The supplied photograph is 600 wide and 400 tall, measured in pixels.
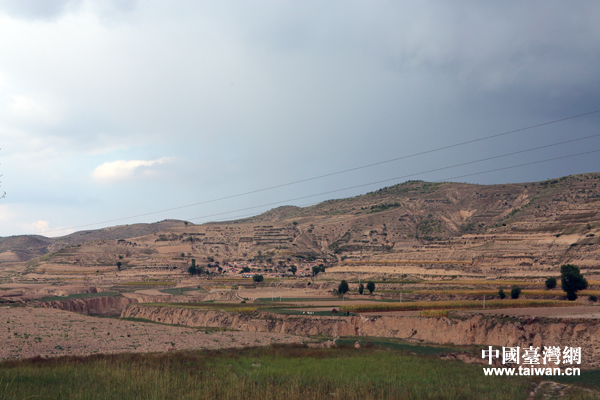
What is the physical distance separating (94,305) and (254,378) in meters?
71.0

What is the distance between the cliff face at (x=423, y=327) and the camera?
34.6m

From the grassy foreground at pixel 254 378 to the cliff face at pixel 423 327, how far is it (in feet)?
38.1

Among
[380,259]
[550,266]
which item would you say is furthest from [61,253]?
→ [550,266]

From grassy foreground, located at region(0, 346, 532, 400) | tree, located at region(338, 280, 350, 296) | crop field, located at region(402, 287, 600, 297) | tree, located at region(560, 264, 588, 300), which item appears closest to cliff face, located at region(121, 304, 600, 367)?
grassy foreground, located at region(0, 346, 532, 400)

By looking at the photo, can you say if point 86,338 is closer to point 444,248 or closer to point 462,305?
point 462,305

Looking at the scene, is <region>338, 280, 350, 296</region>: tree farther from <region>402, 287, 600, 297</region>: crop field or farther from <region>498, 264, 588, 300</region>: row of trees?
<region>498, 264, 588, 300</region>: row of trees

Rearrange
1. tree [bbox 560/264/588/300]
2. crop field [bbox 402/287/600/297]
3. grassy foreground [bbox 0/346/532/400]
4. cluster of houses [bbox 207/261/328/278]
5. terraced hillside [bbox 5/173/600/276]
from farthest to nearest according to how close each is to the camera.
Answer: cluster of houses [bbox 207/261/328/278], terraced hillside [bbox 5/173/600/276], crop field [bbox 402/287/600/297], tree [bbox 560/264/588/300], grassy foreground [bbox 0/346/532/400]

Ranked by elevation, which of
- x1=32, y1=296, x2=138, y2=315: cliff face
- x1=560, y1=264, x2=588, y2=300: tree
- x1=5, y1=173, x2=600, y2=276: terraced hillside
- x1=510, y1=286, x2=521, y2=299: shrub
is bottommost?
x1=32, y1=296, x2=138, y2=315: cliff face

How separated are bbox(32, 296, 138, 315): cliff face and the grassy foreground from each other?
55.1 metres

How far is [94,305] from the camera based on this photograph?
3221 inches

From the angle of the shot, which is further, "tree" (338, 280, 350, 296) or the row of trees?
"tree" (338, 280, 350, 296)

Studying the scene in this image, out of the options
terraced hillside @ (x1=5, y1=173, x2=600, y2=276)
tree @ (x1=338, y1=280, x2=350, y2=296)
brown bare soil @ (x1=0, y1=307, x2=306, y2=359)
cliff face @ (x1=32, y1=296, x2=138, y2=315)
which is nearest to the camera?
brown bare soil @ (x1=0, y1=307, x2=306, y2=359)

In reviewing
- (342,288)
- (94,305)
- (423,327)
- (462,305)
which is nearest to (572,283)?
(462,305)

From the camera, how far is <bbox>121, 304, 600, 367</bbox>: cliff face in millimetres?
34562
